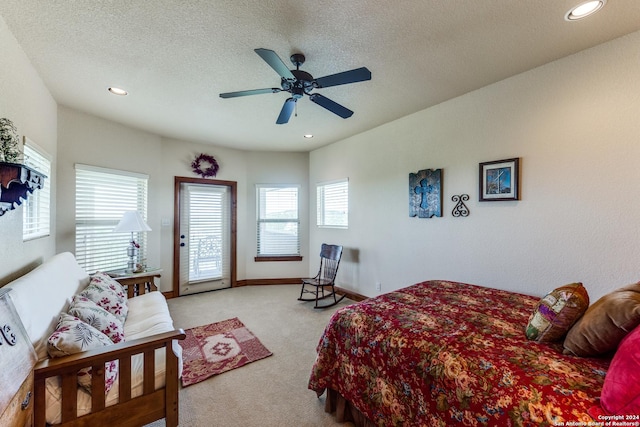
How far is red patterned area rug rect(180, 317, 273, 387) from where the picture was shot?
2.34 metres

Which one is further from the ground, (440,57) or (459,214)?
(440,57)

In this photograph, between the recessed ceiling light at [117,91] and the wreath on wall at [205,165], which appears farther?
the wreath on wall at [205,165]

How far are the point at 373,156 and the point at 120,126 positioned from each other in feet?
11.8

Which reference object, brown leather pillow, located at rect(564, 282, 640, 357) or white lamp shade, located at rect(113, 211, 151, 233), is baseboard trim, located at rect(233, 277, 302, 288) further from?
brown leather pillow, located at rect(564, 282, 640, 357)

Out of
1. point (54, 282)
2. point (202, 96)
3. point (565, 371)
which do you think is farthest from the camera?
point (202, 96)

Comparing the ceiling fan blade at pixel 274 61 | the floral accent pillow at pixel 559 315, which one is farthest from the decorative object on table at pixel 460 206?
the ceiling fan blade at pixel 274 61

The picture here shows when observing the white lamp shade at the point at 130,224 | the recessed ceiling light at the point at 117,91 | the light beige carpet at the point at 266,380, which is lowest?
the light beige carpet at the point at 266,380

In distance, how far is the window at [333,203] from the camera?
4445mm

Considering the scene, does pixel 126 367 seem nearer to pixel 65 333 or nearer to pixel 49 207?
pixel 65 333

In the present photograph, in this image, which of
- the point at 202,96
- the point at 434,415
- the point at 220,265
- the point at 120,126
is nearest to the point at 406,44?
the point at 202,96

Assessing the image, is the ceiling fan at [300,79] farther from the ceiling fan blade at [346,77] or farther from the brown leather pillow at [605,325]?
the brown leather pillow at [605,325]

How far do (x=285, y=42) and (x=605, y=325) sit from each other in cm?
245

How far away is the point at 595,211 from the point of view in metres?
2.05

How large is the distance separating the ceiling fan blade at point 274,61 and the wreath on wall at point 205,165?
321 centimetres
